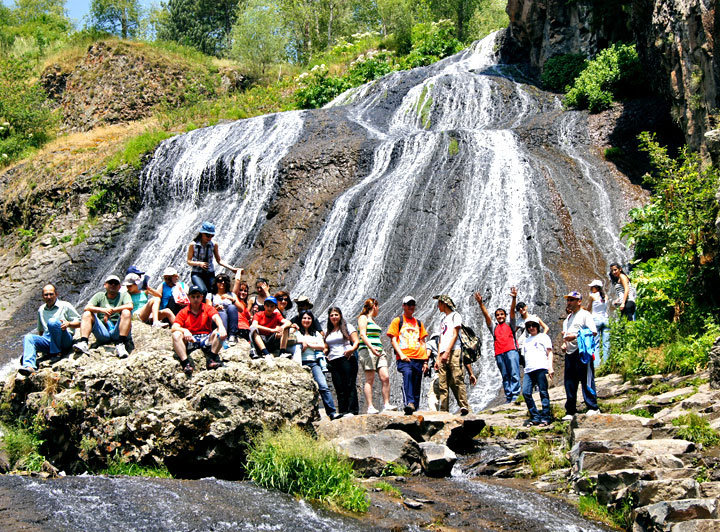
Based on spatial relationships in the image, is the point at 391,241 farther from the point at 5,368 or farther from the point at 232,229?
the point at 5,368

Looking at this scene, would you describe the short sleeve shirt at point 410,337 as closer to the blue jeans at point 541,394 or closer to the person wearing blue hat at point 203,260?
the blue jeans at point 541,394

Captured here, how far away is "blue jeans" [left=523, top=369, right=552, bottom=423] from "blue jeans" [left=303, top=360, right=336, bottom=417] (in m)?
2.75

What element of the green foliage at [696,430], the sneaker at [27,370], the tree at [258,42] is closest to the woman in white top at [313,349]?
the sneaker at [27,370]

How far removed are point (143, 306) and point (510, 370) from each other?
18.3 feet

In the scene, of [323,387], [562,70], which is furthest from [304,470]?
[562,70]

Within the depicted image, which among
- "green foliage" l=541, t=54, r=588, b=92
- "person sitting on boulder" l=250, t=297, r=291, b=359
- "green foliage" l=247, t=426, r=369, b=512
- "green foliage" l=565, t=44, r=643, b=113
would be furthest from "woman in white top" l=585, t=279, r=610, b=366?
"green foliage" l=541, t=54, r=588, b=92

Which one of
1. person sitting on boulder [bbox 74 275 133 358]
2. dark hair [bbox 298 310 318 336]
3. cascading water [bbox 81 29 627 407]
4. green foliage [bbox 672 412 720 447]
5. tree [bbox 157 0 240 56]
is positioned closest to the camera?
green foliage [bbox 672 412 720 447]

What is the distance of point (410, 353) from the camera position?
443 inches

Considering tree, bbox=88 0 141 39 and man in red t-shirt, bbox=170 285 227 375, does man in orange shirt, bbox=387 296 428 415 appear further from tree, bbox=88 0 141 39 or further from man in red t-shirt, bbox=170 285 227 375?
tree, bbox=88 0 141 39

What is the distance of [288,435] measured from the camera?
8.38 m

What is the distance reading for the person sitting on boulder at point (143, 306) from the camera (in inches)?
433

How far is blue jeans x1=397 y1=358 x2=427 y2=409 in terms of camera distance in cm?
1115

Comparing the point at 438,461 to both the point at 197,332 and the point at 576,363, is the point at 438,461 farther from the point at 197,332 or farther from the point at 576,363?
the point at 197,332

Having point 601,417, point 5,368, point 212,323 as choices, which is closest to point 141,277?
point 212,323
